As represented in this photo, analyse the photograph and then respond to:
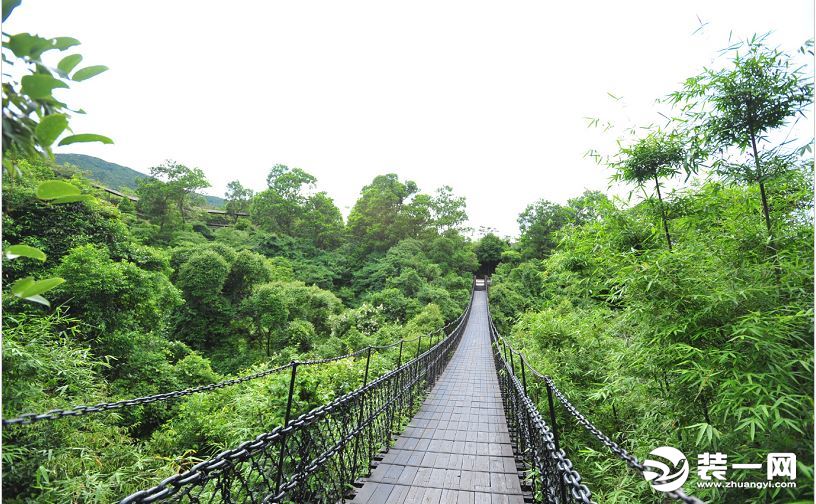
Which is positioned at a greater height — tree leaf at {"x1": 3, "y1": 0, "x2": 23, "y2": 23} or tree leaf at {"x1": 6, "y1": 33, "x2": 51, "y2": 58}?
tree leaf at {"x1": 3, "y1": 0, "x2": 23, "y2": 23}

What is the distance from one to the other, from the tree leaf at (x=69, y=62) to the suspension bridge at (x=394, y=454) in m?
0.89

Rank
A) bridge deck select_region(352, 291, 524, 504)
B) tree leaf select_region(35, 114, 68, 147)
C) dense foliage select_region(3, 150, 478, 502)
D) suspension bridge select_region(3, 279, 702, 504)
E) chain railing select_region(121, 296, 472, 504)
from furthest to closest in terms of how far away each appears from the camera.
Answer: dense foliage select_region(3, 150, 478, 502) < bridge deck select_region(352, 291, 524, 504) < suspension bridge select_region(3, 279, 702, 504) < chain railing select_region(121, 296, 472, 504) < tree leaf select_region(35, 114, 68, 147)

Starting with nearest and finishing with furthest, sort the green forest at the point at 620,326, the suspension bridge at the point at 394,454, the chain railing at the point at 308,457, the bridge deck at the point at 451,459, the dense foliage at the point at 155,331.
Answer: the chain railing at the point at 308,457, the suspension bridge at the point at 394,454, the green forest at the point at 620,326, the bridge deck at the point at 451,459, the dense foliage at the point at 155,331

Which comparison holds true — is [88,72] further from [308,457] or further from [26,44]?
[308,457]

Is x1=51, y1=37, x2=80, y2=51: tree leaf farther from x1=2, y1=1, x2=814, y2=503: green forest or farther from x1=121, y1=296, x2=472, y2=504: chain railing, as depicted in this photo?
x1=121, y1=296, x2=472, y2=504: chain railing

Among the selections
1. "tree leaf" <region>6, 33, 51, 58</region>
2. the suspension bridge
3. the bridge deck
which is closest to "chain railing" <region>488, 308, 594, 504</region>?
the suspension bridge

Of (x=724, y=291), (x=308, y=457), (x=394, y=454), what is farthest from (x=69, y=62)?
A: (x=394, y=454)

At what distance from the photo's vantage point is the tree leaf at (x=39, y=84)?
1.99 ft

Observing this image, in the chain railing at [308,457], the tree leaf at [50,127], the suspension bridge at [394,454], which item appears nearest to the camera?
the tree leaf at [50,127]

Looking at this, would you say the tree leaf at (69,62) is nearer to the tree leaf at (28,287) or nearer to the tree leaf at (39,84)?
the tree leaf at (39,84)

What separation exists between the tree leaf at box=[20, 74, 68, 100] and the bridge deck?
269 centimetres

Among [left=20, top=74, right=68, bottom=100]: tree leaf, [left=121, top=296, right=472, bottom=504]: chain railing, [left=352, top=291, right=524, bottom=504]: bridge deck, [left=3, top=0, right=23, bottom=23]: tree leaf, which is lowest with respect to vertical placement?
[left=352, top=291, right=524, bottom=504]: bridge deck

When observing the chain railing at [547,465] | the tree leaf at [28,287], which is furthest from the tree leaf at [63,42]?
the chain railing at [547,465]

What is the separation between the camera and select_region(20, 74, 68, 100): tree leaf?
607mm
